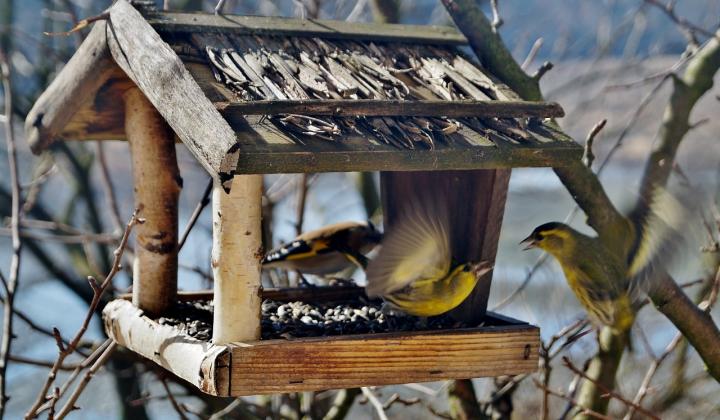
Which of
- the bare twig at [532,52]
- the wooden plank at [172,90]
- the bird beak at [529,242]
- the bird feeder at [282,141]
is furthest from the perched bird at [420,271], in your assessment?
the bare twig at [532,52]

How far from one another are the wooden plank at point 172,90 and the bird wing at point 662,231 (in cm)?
148

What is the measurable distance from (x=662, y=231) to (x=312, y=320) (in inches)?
43.1

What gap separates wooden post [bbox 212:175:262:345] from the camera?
2.66 m

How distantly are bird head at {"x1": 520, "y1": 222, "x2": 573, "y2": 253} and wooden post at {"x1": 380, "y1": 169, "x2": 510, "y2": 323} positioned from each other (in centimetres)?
20

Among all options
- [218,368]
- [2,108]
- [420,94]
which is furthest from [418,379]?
[2,108]

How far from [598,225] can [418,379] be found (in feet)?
2.75

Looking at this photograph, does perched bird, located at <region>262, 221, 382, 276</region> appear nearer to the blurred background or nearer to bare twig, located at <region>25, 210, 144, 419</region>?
the blurred background

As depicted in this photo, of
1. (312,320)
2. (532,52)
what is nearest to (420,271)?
(312,320)

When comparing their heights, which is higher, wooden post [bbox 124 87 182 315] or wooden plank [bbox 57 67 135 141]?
wooden plank [bbox 57 67 135 141]

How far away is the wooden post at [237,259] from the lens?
2.66 meters

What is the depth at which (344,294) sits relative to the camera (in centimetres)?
360

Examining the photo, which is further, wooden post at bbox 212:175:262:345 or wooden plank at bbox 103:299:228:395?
wooden post at bbox 212:175:262:345

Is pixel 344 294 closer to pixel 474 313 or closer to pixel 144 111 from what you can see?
pixel 474 313

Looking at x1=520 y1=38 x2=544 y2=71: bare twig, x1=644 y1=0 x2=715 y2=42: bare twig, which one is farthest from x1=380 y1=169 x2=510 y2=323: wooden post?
x1=644 y1=0 x2=715 y2=42: bare twig
